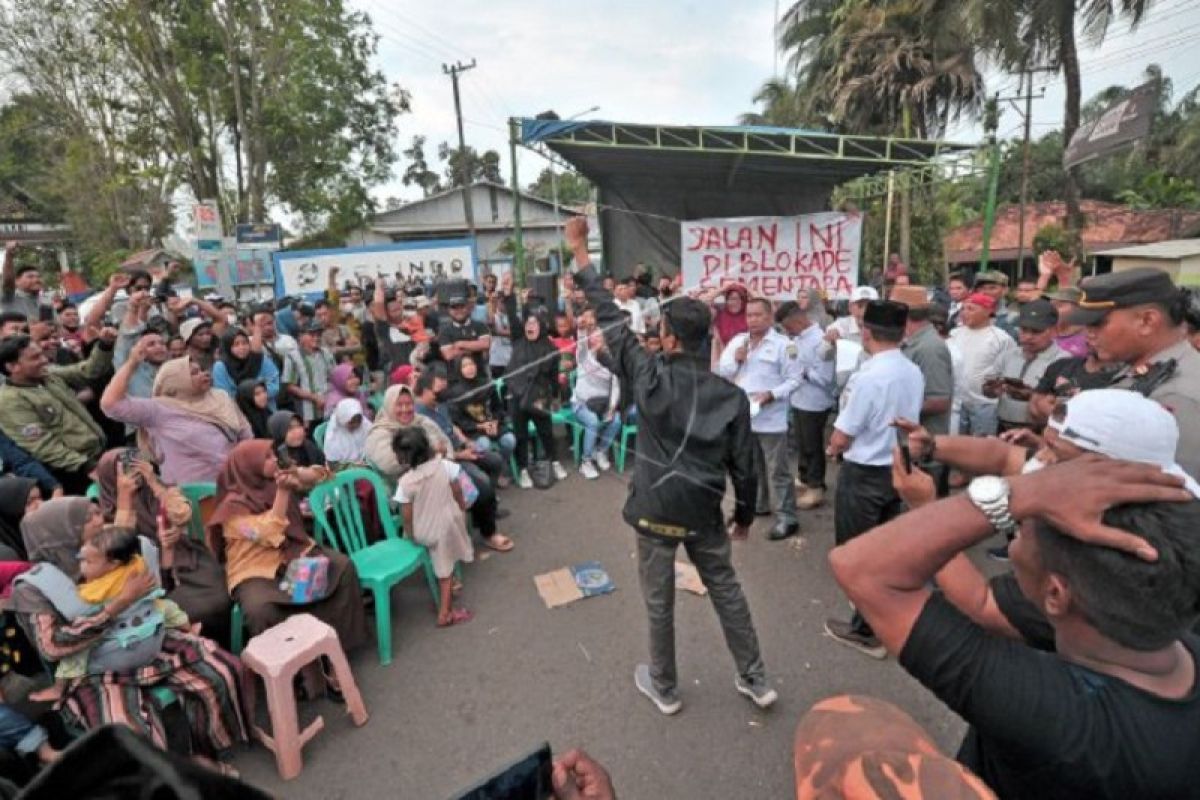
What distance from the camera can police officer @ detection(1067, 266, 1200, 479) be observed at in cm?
244

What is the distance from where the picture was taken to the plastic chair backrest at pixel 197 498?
13.1ft

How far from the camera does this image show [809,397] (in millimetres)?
5070

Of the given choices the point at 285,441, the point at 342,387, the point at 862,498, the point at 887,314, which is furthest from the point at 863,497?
the point at 342,387

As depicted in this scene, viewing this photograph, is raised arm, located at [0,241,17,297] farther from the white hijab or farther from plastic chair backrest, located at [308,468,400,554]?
→ plastic chair backrest, located at [308,468,400,554]

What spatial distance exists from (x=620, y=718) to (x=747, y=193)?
8.93m

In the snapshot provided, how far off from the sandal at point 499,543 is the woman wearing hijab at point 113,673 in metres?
2.19

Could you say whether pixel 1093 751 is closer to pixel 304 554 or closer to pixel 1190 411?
pixel 1190 411

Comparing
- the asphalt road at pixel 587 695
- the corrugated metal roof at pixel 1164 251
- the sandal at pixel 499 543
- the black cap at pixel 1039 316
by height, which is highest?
the corrugated metal roof at pixel 1164 251

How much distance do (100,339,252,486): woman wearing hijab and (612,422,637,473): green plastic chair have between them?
3615mm

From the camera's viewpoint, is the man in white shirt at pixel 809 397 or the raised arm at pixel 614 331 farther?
the man in white shirt at pixel 809 397

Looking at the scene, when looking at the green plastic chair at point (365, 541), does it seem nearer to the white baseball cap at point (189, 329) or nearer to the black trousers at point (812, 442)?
the white baseball cap at point (189, 329)

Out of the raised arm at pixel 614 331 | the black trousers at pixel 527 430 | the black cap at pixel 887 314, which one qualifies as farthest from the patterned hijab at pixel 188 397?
the black cap at pixel 887 314

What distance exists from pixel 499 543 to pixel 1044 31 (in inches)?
650

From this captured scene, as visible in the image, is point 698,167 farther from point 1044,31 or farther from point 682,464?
point 1044,31
